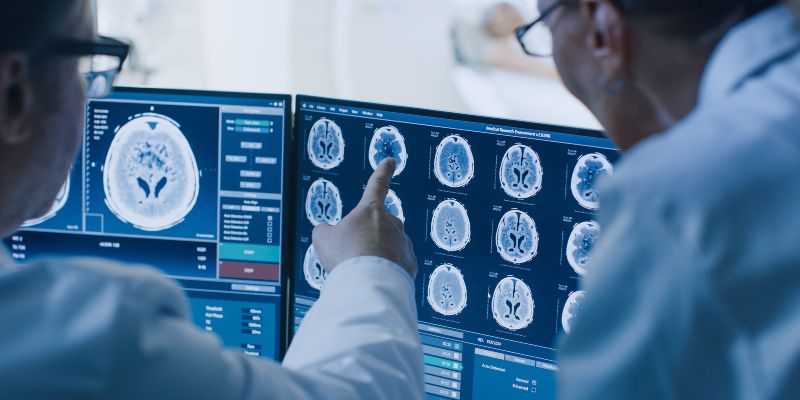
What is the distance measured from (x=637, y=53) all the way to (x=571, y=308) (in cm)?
49

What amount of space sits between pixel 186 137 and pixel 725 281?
94cm

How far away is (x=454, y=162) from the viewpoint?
1.30m

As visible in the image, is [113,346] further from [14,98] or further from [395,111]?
[395,111]

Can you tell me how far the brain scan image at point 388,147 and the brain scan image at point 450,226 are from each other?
3.5 inches

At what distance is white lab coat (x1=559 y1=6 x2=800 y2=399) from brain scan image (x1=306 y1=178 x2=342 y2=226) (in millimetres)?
681

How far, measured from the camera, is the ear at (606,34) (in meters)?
0.86

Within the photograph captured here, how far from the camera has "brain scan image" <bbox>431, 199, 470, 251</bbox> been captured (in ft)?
4.30

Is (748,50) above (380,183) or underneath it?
above

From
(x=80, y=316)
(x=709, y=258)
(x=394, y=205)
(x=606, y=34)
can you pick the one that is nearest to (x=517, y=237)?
(x=394, y=205)

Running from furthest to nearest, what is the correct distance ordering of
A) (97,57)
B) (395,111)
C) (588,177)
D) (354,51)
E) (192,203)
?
1. (354,51)
2. (192,203)
3. (395,111)
4. (588,177)
5. (97,57)

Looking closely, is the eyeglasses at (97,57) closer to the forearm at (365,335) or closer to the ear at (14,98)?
the ear at (14,98)

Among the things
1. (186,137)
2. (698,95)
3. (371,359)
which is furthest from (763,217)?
(186,137)

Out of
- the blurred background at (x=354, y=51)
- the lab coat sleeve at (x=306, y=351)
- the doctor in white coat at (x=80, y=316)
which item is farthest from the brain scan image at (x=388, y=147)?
the blurred background at (x=354, y=51)

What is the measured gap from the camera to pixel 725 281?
0.70 metres
